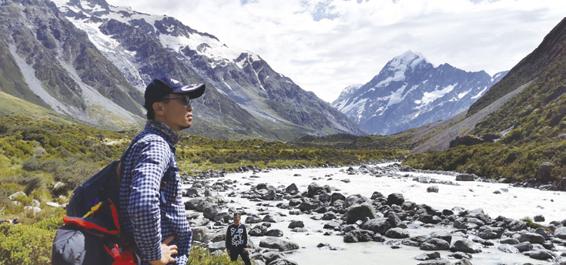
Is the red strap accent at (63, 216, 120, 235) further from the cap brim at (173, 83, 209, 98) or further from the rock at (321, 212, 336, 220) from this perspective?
the rock at (321, 212, 336, 220)

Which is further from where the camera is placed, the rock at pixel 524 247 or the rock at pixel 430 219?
the rock at pixel 430 219

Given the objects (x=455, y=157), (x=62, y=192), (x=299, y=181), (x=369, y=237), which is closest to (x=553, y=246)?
(x=369, y=237)

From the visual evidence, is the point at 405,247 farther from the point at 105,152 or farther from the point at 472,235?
the point at 105,152

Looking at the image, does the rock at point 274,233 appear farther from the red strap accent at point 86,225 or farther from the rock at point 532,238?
the red strap accent at point 86,225

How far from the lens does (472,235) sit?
71.3ft

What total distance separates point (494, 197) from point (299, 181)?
2272 cm

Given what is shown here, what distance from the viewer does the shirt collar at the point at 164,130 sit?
507cm

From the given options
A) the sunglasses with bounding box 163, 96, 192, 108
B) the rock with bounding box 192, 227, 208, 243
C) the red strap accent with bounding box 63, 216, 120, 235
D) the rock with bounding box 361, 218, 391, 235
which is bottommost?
the rock with bounding box 192, 227, 208, 243

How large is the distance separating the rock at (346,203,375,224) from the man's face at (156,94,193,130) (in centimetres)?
2106

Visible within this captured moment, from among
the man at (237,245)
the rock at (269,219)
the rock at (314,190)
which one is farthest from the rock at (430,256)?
the rock at (314,190)

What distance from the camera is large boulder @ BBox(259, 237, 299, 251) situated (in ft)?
62.4

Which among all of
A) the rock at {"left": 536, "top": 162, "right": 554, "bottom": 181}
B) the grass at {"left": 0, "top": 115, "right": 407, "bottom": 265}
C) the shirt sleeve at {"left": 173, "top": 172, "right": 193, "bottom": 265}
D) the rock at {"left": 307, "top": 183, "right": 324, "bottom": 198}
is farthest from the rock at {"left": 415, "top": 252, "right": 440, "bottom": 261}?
the rock at {"left": 536, "top": 162, "right": 554, "bottom": 181}

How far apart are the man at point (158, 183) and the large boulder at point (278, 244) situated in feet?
46.4

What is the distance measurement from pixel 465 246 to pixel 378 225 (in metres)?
4.74
